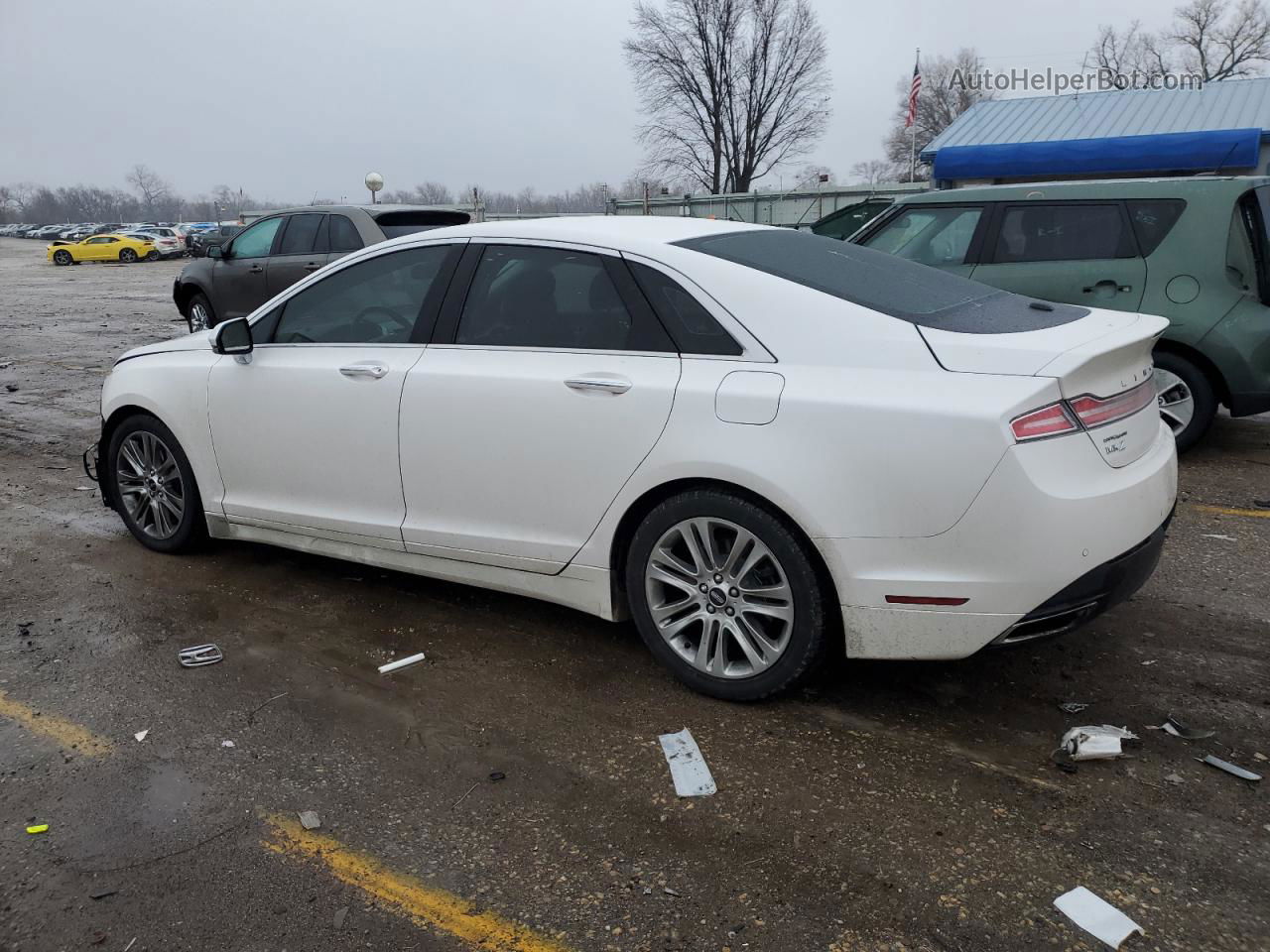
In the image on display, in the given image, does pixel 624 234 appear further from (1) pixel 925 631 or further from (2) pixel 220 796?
(2) pixel 220 796

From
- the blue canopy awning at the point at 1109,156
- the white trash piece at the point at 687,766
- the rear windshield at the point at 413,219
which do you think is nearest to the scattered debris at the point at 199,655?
the white trash piece at the point at 687,766

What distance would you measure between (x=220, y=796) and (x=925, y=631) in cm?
222

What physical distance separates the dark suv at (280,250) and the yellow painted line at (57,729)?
667 centimetres

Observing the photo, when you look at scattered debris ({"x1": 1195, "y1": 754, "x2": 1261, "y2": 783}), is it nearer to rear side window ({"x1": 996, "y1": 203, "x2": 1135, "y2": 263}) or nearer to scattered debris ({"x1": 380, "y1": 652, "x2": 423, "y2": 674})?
scattered debris ({"x1": 380, "y1": 652, "x2": 423, "y2": 674})

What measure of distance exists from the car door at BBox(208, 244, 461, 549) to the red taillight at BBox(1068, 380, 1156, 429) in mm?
2453

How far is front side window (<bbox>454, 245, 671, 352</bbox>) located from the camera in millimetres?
3574

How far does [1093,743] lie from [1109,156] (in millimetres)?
17648

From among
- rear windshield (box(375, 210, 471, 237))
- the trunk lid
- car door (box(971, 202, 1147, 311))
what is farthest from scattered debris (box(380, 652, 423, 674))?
rear windshield (box(375, 210, 471, 237))

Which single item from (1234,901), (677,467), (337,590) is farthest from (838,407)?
(337,590)

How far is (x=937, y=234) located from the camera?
24.1 ft

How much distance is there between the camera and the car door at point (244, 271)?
458 inches

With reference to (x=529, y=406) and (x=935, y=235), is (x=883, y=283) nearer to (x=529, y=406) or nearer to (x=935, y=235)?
(x=529, y=406)

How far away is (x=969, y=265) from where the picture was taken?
7.21 metres

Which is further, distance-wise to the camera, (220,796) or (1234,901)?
(220,796)
